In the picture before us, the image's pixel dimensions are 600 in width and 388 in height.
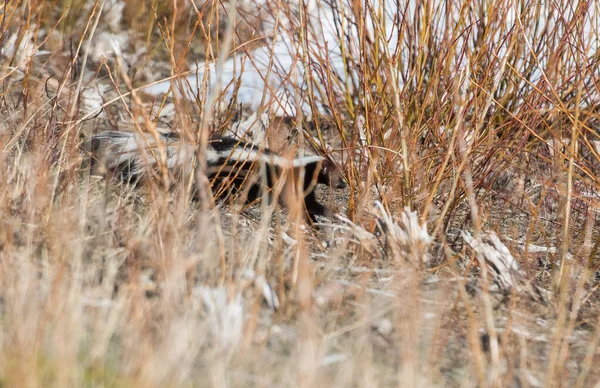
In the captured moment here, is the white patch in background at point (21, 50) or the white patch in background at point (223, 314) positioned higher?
the white patch in background at point (21, 50)

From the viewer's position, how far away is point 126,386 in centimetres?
180

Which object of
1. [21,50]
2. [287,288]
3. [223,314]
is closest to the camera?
[223,314]

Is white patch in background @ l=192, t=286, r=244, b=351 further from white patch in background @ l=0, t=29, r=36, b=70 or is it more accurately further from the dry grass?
white patch in background @ l=0, t=29, r=36, b=70

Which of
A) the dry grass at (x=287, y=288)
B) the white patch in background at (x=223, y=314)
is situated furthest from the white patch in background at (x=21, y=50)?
the white patch in background at (x=223, y=314)

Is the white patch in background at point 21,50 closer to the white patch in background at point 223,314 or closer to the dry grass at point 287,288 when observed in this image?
the dry grass at point 287,288

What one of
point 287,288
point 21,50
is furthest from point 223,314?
point 21,50

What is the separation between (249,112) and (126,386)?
3969 millimetres

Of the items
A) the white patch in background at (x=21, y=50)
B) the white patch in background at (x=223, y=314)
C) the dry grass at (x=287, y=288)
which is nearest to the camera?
the dry grass at (x=287, y=288)

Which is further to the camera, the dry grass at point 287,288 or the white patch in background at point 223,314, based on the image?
the white patch in background at point 223,314

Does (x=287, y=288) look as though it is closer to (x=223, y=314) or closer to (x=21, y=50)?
(x=223, y=314)

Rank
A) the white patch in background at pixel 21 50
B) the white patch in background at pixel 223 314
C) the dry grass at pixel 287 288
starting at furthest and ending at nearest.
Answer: the white patch in background at pixel 21 50
the white patch in background at pixel 223 314
the dry grass at pixel 287 288

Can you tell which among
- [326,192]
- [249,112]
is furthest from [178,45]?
[326,192]

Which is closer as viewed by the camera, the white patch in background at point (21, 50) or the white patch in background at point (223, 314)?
the white patch in background at point (223, 314)

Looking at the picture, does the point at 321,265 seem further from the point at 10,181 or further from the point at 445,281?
the point at 10,181
